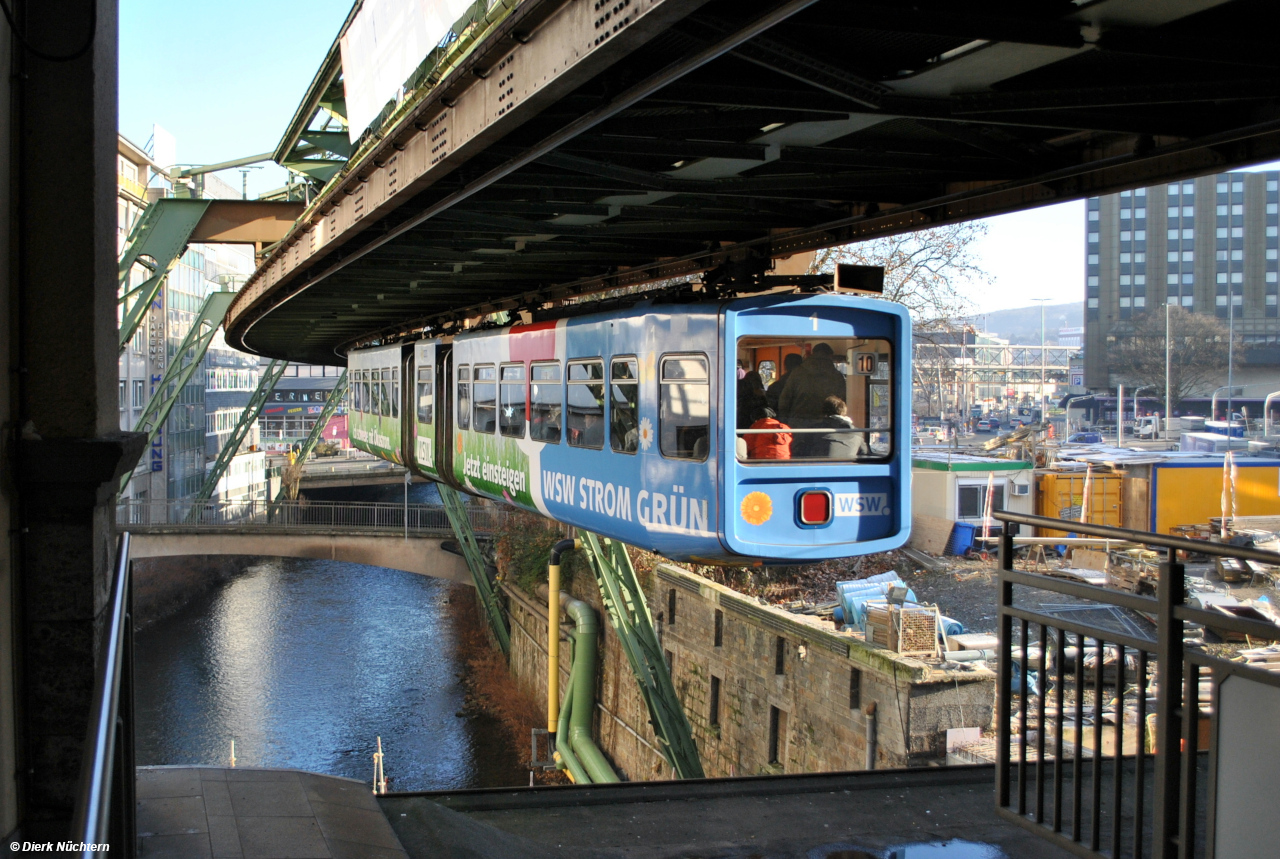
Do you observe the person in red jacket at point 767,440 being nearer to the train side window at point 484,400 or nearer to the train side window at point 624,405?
the train side window at point 624,405

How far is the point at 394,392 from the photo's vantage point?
16.5m

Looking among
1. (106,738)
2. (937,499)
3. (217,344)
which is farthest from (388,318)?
(217,344)

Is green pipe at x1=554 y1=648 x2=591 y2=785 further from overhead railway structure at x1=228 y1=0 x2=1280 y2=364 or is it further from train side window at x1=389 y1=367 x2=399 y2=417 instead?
overhead railway structure at x1=228 y1=0 x2=1280 y2=364

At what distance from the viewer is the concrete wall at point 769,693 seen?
13.2 metres

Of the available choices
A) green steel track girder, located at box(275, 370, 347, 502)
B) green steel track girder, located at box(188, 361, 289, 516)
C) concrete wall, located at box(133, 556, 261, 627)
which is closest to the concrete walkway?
green steel track girder, located at box(188, 361, 289, 516)

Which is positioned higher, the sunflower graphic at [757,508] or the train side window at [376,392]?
the train side window at [376,392]

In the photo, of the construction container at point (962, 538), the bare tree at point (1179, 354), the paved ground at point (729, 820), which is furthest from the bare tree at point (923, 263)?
the bare tree at point (1179, 354)

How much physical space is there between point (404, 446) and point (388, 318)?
4477 millimetres

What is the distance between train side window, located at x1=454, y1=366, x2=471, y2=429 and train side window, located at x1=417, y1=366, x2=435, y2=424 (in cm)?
125

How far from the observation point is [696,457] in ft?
24.3

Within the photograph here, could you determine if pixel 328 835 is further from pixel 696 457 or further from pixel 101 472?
Answer: pixel 696 457

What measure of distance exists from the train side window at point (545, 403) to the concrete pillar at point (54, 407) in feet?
17.9

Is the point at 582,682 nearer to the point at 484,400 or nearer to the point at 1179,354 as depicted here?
the point at 484,400

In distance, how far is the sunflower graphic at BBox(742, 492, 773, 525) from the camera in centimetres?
721
